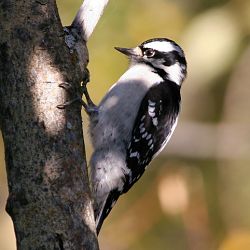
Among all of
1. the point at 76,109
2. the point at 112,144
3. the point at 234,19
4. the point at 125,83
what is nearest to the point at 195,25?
the point at 234,19

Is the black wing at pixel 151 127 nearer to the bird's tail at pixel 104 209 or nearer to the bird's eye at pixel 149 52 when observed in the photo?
the bird's tail at pixel 104 209

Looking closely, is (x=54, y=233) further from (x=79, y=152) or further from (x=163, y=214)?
(x=163, y=214)

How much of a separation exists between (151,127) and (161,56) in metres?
0.70

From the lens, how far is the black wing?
4688 mm

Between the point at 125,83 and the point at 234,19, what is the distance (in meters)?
1.16

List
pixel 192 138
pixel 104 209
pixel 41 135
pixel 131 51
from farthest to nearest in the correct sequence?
pixel 192 138, pixel 131 51, pixel 104 209, pixel 41 135

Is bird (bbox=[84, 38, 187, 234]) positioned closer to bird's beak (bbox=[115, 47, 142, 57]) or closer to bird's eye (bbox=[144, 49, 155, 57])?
bird's beak (bbox=[115, 47, 142, 57])

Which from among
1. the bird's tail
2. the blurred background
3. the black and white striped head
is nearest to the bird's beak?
the black and white striped head

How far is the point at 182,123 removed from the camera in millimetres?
6180

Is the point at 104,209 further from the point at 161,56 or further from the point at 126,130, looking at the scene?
the point at 161,56

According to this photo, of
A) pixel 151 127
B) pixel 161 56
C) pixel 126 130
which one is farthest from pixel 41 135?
pixel 161 56

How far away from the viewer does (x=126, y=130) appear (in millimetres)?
4727

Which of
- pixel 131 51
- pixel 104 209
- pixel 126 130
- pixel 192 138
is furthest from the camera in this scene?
pixel 192 138

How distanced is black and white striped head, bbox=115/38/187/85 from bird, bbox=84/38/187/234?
0.48 feet
